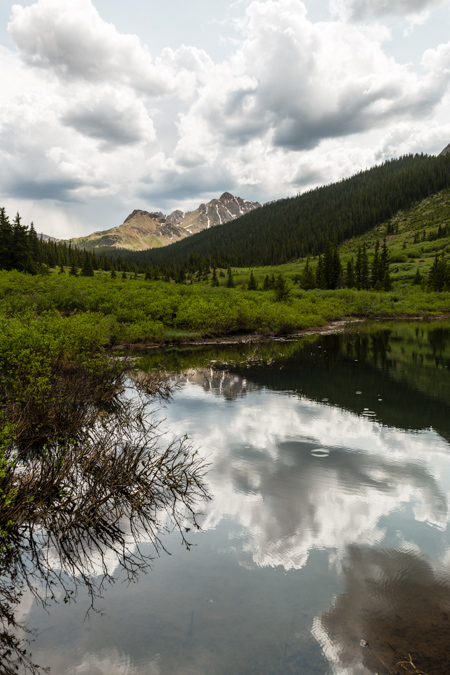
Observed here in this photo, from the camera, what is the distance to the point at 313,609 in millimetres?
6176

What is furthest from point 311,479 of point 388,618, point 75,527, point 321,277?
point 321,277

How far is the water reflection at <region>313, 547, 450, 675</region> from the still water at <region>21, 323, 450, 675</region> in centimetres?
2

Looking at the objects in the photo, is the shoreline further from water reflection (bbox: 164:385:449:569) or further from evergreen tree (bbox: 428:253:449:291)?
evergreen tree (bbox: 428:253:449:291)

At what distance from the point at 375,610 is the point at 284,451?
724 cm

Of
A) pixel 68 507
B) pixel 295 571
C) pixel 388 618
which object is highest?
pixel 68 507

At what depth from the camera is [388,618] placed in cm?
587

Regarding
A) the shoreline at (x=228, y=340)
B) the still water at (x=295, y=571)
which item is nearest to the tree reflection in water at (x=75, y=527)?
the still water at (x=295, y=571)

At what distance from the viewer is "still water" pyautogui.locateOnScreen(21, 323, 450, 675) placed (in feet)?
17.7

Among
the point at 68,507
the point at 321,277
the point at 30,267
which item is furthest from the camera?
the point at 321,277

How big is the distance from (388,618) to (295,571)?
71.5 inches

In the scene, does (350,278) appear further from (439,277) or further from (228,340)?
(228,340)

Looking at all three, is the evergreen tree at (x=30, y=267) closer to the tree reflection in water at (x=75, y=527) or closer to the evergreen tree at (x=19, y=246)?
the evergreen tree at (x=19, y=246)

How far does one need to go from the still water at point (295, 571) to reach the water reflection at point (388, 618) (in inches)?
0.8

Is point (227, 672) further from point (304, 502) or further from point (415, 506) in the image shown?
point (415, 506)
